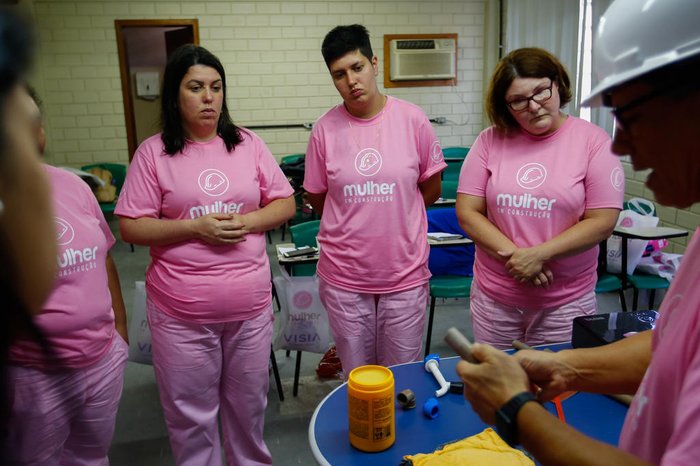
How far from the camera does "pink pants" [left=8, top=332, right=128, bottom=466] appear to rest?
5.29 feet

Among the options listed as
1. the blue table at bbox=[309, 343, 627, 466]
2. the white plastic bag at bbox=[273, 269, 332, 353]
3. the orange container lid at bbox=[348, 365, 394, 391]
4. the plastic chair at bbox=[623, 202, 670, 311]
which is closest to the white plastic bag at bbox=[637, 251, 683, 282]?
the plastic chair at bbox=[623, 202, 670, 311]

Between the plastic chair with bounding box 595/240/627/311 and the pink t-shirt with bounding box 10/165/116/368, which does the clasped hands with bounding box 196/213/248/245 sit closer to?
the pink t-shirt with bounding box 10/165/116/368

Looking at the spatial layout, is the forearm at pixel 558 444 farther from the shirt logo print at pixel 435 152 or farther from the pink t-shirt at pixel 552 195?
the shirt logo print at pixel 435 152

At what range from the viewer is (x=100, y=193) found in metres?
6.25

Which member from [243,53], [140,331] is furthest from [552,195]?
[243,53]

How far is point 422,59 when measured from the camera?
716cm

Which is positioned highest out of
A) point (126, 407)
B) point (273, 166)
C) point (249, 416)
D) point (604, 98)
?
point (604, 98)

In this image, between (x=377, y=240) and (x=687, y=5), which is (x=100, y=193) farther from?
(x=687, y=5)

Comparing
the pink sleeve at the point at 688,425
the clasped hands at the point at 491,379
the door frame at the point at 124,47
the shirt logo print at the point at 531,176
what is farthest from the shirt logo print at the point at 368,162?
the door frame at the point at 124,47

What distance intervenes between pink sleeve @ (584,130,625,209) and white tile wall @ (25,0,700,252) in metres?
5.49

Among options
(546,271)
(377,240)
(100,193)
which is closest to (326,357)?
(377,240)

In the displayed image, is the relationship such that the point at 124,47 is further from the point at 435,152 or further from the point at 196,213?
the point at 435,152

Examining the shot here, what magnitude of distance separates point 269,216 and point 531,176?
0.97m

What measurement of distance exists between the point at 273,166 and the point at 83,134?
18.6 feet
